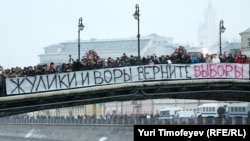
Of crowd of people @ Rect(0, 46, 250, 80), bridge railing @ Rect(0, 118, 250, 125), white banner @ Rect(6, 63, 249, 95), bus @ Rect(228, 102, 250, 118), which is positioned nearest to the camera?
white banner @ Rect(6, 63, 249, 95)

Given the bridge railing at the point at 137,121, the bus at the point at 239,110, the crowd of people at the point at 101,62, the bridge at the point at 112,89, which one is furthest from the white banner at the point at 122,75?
the bus at the point at 239,110

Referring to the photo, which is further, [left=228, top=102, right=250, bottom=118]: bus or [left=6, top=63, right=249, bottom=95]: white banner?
[left=228, top=102, right=250, bottom=118]: bus

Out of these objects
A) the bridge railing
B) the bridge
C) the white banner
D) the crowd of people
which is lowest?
the bridge railing

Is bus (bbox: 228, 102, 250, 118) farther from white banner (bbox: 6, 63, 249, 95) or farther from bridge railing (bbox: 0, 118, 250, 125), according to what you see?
white banner (bbox: 6, 63, 249, 95)

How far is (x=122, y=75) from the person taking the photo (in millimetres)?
43031

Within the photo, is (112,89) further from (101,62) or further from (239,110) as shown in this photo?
(239,110)

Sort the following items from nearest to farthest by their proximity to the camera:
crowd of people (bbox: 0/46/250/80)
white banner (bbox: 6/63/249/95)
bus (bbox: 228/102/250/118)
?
white banner (bbox: 6/63/249/95), crowd of people (bbox: 0/46/250/80), bus (bbox: 228/102/250/118)

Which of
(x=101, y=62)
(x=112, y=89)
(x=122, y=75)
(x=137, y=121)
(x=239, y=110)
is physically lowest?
(x=137, y=121)

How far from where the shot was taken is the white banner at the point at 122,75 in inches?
1601

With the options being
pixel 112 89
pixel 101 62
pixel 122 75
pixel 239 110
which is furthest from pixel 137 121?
pixel 112 89

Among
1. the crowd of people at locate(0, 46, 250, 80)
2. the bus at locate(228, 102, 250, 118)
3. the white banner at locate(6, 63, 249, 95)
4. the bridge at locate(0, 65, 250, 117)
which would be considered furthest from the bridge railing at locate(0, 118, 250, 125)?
the crowd of people at locate(0, 46, 250, 80)

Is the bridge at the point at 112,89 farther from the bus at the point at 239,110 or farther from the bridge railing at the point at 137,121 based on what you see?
the bus at the point at 239,110

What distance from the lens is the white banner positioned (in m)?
40.7

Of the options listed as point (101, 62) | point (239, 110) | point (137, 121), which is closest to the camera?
point (101, 62)
